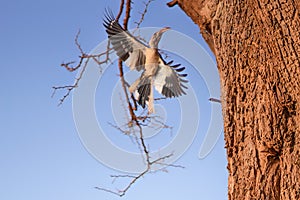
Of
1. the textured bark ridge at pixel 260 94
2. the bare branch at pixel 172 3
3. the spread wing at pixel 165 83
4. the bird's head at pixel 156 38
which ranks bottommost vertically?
the textured bark ridge at pixel 260 94

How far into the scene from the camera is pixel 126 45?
254cm

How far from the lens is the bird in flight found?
7.74 ft

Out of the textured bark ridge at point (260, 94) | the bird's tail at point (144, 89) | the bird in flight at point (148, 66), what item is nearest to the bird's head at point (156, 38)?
the bird in flight at point (148, 66)

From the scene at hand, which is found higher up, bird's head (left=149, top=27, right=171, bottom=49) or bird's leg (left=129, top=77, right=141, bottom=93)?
bird's head (left=149, top=27, right=171, bottom=49)

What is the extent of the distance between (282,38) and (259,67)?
0.12 m

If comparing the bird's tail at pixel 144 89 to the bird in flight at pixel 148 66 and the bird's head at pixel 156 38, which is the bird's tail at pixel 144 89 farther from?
the bird's head at pixel 156 38

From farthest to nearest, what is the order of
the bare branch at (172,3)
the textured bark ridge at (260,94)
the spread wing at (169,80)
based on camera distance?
the spread wing at (169,80) → the bare branch at (172,3) → the textured bark ridge at (260,94)

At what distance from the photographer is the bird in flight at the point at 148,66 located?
7.74ft

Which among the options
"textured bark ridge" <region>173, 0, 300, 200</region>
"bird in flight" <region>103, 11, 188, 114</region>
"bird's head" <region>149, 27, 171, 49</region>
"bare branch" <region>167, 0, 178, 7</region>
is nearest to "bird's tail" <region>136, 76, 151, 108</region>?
"bird in flight" <region>103, 11, 188, 114</region>

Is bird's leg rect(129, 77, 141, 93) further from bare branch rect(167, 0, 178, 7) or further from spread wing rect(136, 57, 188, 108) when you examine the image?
bare branch rect(167, 0, 178, 7)

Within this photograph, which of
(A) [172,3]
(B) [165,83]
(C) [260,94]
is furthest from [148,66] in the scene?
(C) [260,94]

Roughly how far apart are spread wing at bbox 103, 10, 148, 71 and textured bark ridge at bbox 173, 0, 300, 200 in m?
0.76

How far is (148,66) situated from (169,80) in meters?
0.13

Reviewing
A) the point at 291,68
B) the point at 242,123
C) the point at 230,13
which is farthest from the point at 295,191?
the point at 230,13
